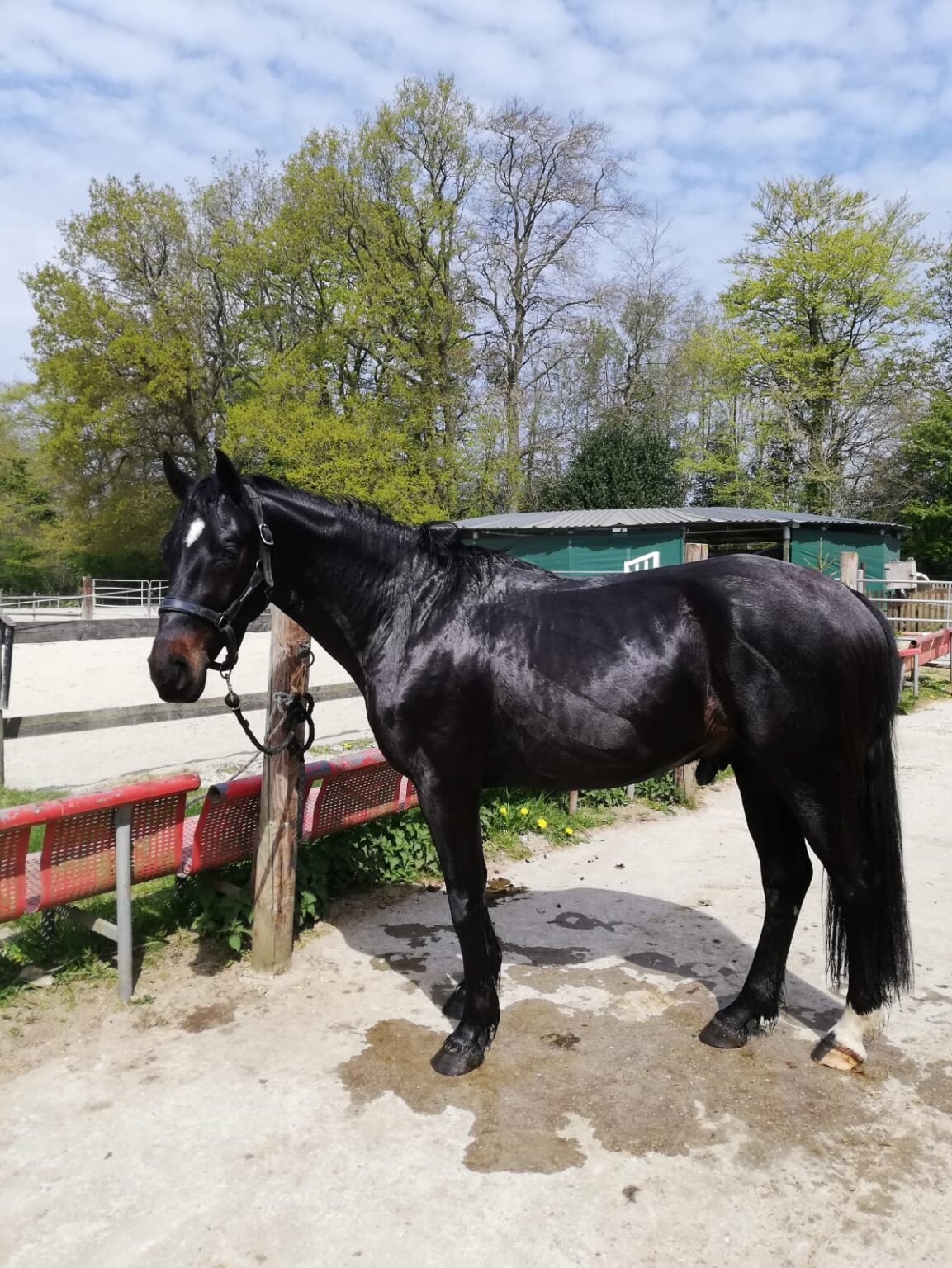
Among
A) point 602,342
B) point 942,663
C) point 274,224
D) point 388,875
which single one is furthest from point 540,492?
point 388,875

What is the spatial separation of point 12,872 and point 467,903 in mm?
1709

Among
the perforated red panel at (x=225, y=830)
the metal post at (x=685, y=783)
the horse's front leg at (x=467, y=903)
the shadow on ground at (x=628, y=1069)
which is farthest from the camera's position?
the metal post at (x=685, y=783)

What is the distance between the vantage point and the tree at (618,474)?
27.9 meters

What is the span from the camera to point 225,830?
144 inches

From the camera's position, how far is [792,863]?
121 inches

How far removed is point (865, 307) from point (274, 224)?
65.1ft

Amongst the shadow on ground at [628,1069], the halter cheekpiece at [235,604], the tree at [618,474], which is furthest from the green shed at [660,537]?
the halter cheekpiece at [235,604]

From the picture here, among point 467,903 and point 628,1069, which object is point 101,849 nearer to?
point 467,903

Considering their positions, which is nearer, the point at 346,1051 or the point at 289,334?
the point at 346,1051

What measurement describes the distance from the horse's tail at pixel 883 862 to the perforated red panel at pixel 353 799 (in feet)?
7.65

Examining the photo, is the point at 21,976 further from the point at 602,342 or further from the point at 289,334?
the point at 602,342

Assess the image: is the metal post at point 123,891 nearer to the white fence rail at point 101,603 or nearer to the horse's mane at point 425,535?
the horse's mane at point 425,535

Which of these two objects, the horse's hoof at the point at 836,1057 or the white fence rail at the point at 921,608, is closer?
the horse's hoof at the point at 836,1057

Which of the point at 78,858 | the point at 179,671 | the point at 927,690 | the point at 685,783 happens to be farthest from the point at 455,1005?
the point at 927,690
